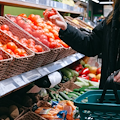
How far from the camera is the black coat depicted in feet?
4.40

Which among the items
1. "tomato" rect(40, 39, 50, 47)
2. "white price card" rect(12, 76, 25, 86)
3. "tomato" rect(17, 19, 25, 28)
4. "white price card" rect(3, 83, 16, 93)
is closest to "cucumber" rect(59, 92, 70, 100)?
"tomato" rect(40, 39, 50, 47)

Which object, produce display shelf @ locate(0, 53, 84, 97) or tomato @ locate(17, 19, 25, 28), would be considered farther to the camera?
tomato @ locate(17, 19, 25, 28)

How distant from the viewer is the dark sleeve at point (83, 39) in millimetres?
1604

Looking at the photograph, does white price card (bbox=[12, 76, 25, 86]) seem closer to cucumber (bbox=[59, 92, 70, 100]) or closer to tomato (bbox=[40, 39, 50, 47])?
tomato (bbox=[40, 39, 50, 47])

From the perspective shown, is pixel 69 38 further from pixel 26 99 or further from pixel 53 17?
pixel 26 99

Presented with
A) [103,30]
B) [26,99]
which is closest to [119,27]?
[103,30]

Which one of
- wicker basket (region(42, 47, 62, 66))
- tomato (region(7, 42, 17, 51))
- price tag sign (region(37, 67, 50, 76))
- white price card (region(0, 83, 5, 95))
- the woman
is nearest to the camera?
white price card (region(0, 83, 5, 95))

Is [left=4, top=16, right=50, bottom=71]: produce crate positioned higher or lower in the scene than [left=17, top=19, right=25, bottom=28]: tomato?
lower

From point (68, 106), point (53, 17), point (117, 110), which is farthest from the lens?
point (68, 106)

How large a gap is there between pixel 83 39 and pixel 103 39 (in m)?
0.19

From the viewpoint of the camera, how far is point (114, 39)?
1.35 metres

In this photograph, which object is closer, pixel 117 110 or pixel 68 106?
pixel 117 110

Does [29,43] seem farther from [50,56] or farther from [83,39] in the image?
[83,39]

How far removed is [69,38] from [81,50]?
176mm
